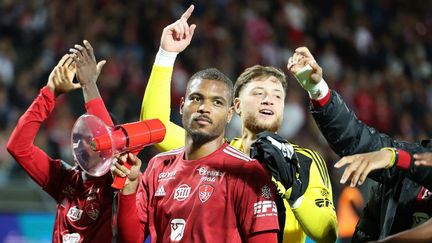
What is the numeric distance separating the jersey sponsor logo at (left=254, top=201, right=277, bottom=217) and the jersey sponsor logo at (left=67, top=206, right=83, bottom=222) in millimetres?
1272

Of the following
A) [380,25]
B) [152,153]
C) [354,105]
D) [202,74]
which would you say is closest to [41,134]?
[152,153]

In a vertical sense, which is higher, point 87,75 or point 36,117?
point 87,75

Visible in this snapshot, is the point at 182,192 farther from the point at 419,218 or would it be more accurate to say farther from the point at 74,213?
the point at 419,218

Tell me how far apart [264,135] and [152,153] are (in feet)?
18.3

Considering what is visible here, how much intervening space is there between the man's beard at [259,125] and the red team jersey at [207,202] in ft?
1.60

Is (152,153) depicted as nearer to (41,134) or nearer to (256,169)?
(41,134)

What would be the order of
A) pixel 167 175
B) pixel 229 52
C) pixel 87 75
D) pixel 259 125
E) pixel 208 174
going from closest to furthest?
pixel 208 174, pixel 167 175, pixel 87 75, pixel 259 125, pixel 229 52

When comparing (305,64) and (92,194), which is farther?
(92,194)

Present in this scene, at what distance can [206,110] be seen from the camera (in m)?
4.21

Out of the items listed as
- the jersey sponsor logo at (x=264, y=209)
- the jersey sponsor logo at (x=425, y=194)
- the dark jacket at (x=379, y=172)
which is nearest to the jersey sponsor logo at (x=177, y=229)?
the jersey sponsor logo at (x=264, y=209)

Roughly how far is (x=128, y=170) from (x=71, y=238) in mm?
984

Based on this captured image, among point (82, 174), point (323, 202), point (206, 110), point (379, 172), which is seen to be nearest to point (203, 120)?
point (206, 110)

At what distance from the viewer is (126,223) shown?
4.14 m

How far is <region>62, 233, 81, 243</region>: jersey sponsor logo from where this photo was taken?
15.7ft
